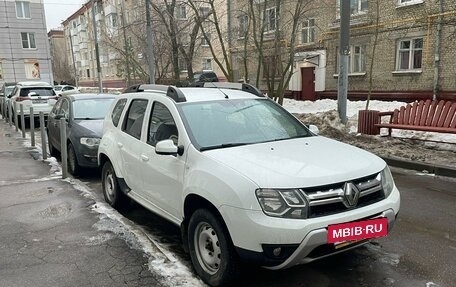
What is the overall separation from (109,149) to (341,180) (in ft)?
11.2

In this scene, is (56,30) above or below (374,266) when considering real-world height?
above

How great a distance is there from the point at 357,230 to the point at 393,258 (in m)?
1.12

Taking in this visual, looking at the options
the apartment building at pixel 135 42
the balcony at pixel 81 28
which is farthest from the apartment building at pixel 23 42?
the balcony at pixel 81 28

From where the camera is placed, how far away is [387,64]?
1886 centimetres

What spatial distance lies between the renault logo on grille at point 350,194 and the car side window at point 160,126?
5.56ft

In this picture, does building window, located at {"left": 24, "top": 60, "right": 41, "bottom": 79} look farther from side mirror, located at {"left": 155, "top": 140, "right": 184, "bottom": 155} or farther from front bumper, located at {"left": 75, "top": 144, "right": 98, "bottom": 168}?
side mirror, located at {"left": 155, "top": 140, "right": 184, "bottom": 155}

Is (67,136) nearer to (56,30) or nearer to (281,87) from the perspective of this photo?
(281,87)

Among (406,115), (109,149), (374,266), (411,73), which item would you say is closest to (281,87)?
(406,115)

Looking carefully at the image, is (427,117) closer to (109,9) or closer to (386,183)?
(386,183)

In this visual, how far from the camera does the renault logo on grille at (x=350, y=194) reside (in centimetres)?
310

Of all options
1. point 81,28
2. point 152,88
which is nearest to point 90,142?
point 152,88

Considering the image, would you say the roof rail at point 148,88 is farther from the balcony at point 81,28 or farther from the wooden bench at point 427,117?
the balcony at point 81,28

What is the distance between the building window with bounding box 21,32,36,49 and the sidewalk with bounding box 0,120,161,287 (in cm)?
4209

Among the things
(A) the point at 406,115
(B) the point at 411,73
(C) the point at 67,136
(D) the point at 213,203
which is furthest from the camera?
(B) the point at 411,73
